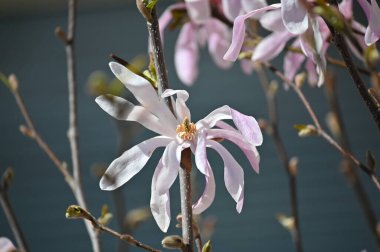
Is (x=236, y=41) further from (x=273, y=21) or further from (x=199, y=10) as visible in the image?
(x=199, y=10)

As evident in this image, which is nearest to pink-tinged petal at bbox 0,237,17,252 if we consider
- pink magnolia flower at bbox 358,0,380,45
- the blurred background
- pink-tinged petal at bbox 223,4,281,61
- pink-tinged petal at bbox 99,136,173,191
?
pink-tinged petal at bbox 99,136,173,191

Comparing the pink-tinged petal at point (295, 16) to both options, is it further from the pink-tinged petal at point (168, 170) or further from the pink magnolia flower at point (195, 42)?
the pink magnolia flower at point (195, 42)

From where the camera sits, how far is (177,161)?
0.53 meters

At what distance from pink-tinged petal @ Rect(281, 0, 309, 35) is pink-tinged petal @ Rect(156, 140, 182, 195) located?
0.14m

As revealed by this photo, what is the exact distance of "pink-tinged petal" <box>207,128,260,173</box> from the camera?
53cm

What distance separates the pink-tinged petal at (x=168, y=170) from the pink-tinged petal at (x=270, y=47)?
284 mm

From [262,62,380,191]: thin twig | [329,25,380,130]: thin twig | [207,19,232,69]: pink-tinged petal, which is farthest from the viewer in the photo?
[207,19,232,69]: pink-tinged petal

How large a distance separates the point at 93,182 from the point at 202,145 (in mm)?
3388

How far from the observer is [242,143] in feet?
1.76

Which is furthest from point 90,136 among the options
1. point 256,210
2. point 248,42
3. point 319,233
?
point 248,42

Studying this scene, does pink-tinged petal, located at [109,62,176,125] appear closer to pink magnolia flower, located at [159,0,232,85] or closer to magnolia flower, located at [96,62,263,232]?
magnolia flower, located at [96,62,263,232]

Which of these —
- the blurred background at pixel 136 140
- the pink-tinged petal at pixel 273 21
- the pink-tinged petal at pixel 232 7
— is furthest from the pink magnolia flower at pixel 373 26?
the blurred background at pixel 136 140

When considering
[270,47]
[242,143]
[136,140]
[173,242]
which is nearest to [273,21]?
[270,47]

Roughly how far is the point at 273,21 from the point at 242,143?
0.21 meters
